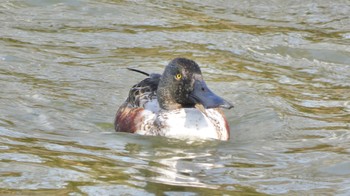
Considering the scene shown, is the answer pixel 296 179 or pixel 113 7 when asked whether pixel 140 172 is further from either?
pixel 113 7

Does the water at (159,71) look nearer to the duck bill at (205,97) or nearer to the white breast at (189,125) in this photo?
the white breast at (189,125)

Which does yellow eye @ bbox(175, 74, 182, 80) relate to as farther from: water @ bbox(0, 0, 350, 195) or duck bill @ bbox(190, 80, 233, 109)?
water @ bbox(0, 0, 350, 195)

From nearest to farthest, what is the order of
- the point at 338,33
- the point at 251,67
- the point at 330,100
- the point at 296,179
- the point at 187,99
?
the point at 296,179 < the point at 187,99 < the point at 330,100 < the point at 251,67 < the point at 338,33

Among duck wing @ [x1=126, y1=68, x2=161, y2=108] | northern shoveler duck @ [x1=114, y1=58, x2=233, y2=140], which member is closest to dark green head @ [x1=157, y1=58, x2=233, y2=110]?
northern shoveler duck @ [x1=114, y1=58, x2=233, y2=140]

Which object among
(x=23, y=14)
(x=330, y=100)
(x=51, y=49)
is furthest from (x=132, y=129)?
(x=23, y=14)

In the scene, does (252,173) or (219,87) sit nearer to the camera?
(252,173)

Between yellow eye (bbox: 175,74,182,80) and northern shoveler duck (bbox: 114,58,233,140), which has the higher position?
yellow eye (bbox: 175,74,182,80)

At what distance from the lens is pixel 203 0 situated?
1450cm

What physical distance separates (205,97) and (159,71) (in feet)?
9.44

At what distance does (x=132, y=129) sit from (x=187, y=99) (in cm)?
59

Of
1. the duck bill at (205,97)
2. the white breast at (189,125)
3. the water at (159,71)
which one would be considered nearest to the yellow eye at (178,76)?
the duck bill at (205,97)

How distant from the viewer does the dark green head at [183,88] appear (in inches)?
338

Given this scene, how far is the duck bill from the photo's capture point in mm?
8375

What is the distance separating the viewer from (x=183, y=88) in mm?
8844
